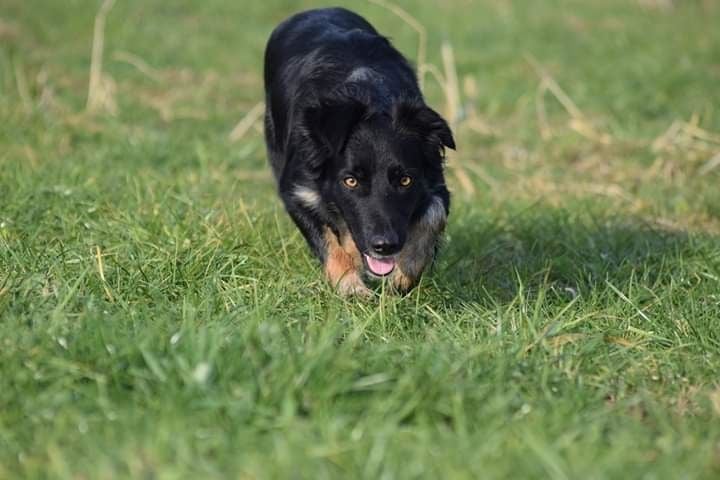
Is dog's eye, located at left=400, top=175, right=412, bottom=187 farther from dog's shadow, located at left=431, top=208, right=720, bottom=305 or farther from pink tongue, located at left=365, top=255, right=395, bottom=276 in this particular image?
dog's shadow, located at left=431, top=208, right=720, bottom=305

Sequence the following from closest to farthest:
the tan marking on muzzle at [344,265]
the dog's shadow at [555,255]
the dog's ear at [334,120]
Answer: the dog's ear at [334,120], the tan marking on muzzle at [344,265], the dog's shadow at [555,255]

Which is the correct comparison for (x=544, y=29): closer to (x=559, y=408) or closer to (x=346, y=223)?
(x=346, y=223)

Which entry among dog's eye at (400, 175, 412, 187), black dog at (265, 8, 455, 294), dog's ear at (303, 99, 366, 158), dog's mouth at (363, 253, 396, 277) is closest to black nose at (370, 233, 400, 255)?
black dog at (265, 8, 455, 294)

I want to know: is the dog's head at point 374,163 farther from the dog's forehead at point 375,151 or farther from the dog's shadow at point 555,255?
the dog's shadow at point 555,255

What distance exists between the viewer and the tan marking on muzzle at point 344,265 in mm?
4883

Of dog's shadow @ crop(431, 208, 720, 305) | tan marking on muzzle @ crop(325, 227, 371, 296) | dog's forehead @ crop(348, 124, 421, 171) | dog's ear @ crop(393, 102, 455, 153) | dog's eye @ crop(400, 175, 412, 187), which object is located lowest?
dog's shadow @ crop(431, 208, 720, 305)

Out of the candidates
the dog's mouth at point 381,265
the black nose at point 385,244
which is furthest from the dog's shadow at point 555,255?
the black nose at point 385,244

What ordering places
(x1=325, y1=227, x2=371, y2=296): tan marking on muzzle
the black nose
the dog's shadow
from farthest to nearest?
the dog's shadow → (x1=325, y1=227, x2=371, y2=296): tan marking on muzzle → the black nose

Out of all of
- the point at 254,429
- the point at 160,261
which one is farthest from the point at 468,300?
the point at 254,429

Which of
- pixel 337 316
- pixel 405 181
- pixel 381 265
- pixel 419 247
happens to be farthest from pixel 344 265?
pixel 337 316

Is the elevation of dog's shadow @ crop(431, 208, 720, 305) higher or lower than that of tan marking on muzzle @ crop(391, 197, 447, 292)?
lower

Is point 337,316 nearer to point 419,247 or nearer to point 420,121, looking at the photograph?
point 419,247

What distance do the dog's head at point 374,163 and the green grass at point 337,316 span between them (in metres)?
0.30

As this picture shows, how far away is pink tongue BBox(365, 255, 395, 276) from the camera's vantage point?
481 cm
